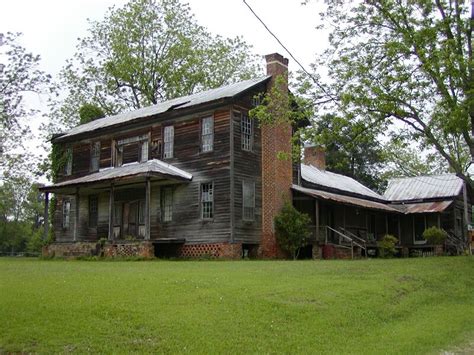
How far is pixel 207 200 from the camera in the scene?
82.9 feet

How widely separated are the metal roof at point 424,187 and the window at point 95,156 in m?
21.3

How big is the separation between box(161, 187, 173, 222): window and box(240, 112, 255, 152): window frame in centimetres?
422

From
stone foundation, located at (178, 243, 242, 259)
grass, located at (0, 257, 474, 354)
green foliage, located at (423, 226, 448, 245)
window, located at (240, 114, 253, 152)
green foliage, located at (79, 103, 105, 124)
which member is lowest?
grass, located at (0, 257, 474, 354)

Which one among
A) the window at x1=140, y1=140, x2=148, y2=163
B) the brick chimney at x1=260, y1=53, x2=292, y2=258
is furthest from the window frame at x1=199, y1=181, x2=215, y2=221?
the window at x1=140, y1=140, x2=148, y2=163

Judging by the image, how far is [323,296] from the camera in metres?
10.7

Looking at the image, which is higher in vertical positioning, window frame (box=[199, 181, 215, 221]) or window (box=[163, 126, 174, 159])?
window (box=[163, 126, 174, 159])

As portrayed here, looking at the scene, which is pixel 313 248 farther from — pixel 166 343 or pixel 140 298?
pixel 166 343

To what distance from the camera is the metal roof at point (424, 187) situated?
1521 inches

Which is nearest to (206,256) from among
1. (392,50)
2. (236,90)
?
(236,90)

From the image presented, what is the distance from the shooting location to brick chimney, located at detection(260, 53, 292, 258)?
25.9 metres

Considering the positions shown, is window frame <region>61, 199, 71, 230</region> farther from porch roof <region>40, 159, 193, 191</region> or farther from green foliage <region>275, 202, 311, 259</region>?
green foliage <region>275, 202, 311, 259</region>

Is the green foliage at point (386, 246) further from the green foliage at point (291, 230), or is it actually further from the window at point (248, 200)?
the window at point (248, 200)

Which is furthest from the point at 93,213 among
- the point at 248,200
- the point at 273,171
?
the point at 273,171

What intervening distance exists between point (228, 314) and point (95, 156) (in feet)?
80.1
